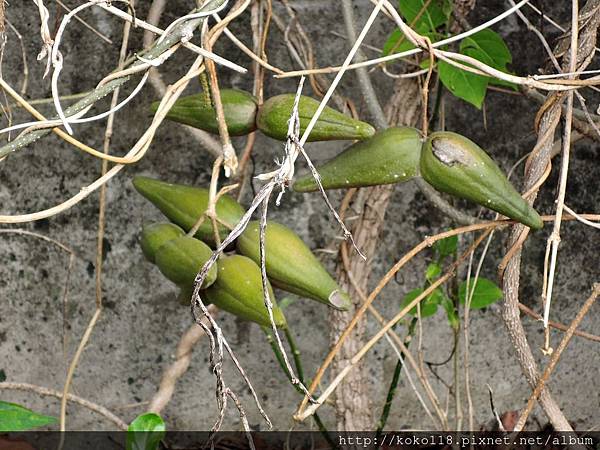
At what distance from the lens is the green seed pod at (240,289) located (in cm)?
70

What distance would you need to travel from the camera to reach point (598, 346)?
50.9 inches

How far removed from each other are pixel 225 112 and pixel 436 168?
0.66ft

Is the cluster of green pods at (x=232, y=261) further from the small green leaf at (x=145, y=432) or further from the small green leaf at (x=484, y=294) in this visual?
the small green leaf at (x=484, y=294)

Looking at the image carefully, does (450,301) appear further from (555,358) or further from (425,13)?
(425,13)

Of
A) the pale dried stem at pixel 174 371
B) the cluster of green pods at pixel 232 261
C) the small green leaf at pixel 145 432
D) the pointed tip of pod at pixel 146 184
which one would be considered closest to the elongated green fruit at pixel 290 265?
the cluster of green pods at pixel 232 261

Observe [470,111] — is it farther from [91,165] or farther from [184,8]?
[91,165]

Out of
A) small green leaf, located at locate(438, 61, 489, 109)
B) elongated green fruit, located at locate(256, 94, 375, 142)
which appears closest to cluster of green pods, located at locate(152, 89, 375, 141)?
elongated green fruit, located at locate(256, 94, 375, 142)

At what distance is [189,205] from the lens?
766mm

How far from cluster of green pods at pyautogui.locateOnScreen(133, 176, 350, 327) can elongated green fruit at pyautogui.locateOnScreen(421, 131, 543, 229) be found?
0.14 metres

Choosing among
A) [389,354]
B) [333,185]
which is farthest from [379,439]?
[333,185]

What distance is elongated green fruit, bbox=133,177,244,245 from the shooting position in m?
0.75

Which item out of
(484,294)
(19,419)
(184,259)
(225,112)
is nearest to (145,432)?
(19,419)

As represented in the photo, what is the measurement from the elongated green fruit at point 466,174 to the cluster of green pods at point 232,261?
0.14m

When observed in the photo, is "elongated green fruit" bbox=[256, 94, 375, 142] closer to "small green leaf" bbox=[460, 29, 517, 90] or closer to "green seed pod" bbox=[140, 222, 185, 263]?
"green seed pod" bbox=[140, 222, 185, 263]
